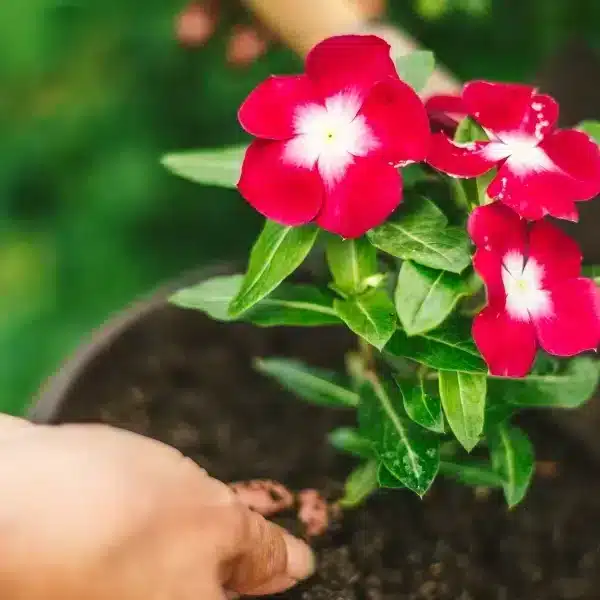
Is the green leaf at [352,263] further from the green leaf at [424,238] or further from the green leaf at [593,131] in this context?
the green leaf at [593,131]

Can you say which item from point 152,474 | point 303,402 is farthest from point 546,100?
point 303,402

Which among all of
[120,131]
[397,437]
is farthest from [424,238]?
[120,131]

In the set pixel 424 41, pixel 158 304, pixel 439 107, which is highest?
pixel 439 107

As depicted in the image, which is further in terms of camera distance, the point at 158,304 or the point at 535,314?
the point at 158,304

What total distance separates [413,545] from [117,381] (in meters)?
0.35

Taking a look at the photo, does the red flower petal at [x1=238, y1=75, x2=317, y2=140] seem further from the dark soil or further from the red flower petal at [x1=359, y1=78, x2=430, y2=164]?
the dark soil

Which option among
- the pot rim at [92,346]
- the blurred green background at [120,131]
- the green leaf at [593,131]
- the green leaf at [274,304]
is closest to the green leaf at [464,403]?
the green leaf at [274,304]

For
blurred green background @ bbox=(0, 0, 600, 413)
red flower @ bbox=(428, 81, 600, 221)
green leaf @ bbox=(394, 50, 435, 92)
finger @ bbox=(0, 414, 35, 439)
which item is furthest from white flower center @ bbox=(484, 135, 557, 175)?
blurred green background @ bbox=(0, 0, 600, 413)

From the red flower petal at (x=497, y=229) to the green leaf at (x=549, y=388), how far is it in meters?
0.15

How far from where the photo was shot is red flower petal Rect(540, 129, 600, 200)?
0.55 m

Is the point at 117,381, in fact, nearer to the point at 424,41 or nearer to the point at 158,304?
the point at 158,304

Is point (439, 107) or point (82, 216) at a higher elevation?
point (439, 107)

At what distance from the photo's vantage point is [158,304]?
88cm

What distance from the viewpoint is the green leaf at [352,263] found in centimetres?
60
